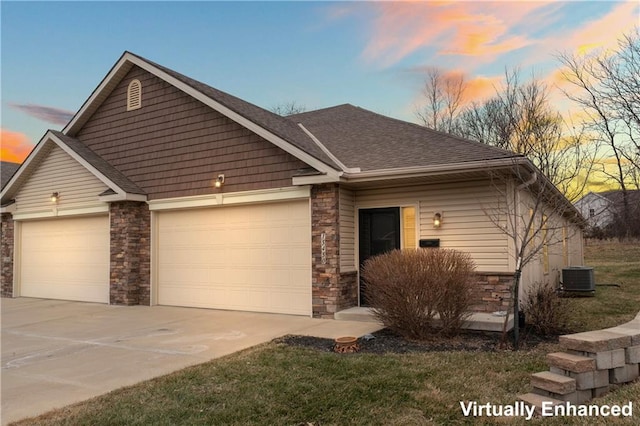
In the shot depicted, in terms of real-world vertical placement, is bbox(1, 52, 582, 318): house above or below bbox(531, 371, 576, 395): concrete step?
above

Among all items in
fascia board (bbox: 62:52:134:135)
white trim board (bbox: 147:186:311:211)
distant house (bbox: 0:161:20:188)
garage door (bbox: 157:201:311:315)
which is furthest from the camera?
distant house (bbox: 0:161:20:188)

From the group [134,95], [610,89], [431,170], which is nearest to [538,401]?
[431,170]

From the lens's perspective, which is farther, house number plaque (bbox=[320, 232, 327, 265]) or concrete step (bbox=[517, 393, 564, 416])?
house number plaque (bbox=[320, 232, 327, 265])

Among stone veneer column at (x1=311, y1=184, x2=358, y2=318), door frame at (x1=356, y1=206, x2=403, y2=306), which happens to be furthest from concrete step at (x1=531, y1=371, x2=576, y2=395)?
door frame at (x1=356, y1=206, x2=403, y2=306)

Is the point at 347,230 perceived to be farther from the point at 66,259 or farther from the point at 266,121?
the point at 66,259

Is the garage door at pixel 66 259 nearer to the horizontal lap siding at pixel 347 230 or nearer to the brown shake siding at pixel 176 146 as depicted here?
the brown shake siding at pixel 176 146

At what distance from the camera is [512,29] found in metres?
11.3

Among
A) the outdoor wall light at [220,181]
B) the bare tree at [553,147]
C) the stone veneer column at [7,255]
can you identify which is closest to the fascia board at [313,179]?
the outdoor wall light at [220,181]

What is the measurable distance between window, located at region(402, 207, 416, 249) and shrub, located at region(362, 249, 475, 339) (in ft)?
7.57

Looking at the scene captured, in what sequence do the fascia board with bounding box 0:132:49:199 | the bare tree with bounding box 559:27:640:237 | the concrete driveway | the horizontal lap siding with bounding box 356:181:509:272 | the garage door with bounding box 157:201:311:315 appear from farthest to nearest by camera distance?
1. the bare tree with bounding box 559:27:640:237
2. the fascia board with bounding box 0:132:49:199
3. the garage door with bounding box 157:201:311:315
4. the horizontal lap siding with bounding box 356:181:509:272
5. the concrete driveway

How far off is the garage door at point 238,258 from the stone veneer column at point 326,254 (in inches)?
12.2

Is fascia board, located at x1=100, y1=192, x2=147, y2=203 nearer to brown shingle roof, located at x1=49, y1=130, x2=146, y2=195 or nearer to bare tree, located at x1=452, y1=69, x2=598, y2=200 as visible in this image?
brown shingle roof, located at x1=49, y1=130, x2=146, y2=195

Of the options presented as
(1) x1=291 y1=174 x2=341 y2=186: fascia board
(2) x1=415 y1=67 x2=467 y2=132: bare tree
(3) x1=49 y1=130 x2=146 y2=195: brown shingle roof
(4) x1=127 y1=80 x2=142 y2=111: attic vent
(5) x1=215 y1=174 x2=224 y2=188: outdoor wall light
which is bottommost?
(1) x1=291 y1=174 x2=341 y2=186: fascia board

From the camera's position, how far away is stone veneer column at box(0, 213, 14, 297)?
13797 millimetres
